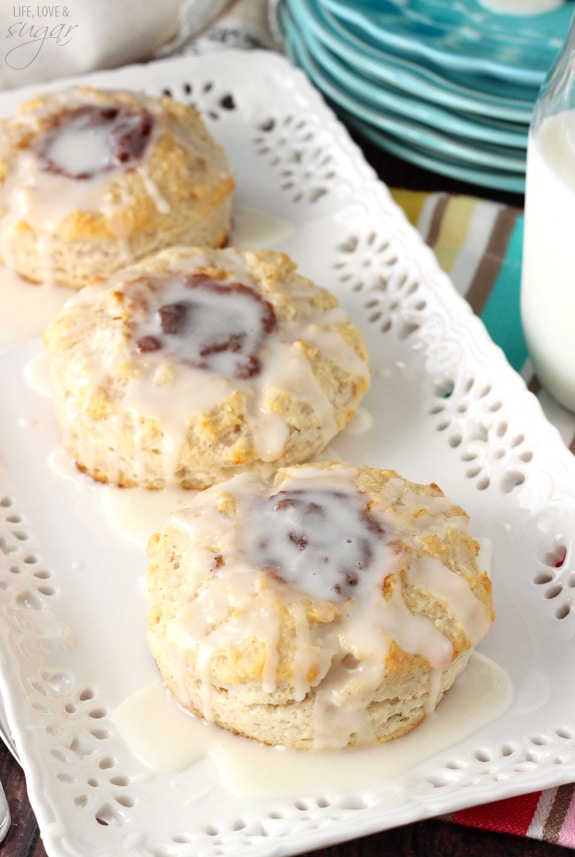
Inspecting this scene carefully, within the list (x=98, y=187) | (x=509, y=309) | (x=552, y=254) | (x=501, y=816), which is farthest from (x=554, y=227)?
(x=501, y=816)

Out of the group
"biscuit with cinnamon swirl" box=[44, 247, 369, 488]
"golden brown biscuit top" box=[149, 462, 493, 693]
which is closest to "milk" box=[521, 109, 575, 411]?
"biscuit with cinnamon swirl" box=[44, 247, 369, 488]

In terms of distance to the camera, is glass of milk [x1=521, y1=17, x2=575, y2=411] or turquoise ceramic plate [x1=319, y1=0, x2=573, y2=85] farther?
turquoise ceramic plate [x1=319, y1=0, x2=573, y2=85]

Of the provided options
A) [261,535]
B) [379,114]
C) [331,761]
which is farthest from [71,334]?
[379,114]

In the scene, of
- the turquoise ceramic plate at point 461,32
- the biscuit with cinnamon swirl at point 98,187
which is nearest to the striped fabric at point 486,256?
the turquoise ceramic plate at point 461,32

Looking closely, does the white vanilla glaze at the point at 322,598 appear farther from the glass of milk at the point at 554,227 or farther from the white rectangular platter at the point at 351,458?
the glass of milk at the point at 554,227

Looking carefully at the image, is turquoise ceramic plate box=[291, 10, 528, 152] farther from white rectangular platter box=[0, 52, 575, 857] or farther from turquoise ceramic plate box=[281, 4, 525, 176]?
white rectangular platter box=[0, 52, 575, 857]

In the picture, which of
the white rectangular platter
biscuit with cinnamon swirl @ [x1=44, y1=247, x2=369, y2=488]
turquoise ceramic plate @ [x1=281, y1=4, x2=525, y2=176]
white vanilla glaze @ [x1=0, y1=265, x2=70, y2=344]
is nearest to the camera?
the white rectangular platter

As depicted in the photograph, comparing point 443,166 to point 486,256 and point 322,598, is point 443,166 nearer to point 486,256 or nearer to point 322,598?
point 486,256

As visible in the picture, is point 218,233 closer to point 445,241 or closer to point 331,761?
point 445,241
